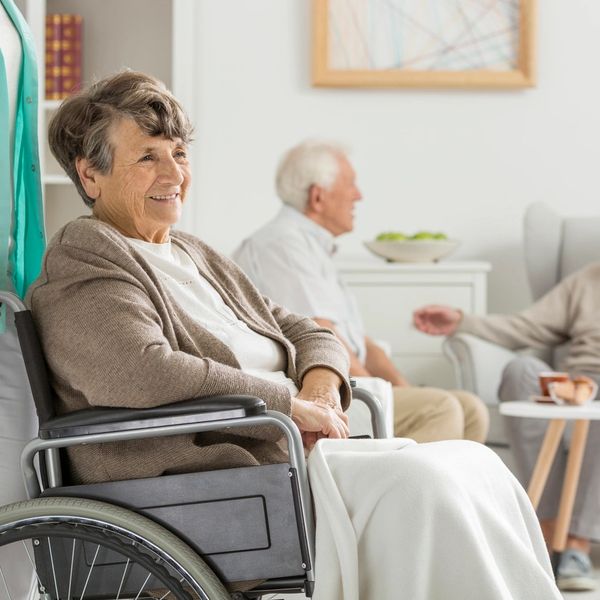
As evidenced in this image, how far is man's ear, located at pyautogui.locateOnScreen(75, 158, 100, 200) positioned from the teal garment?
0.07 m

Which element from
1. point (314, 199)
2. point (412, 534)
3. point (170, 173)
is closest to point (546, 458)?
point (314, 199)

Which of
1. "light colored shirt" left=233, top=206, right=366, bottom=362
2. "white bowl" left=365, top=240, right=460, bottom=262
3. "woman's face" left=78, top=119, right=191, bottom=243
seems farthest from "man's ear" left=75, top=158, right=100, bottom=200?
"white bowl" left=365, top=240, right=460, bottom=262

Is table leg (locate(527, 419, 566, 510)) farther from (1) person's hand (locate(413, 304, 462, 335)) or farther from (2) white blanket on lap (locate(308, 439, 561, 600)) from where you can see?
(2) white blanket on lap (locate(308, 439, 561, 600))

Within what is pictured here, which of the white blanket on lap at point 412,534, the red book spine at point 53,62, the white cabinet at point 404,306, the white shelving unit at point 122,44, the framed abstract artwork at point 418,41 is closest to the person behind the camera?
the white blanket on lap at point 412,534

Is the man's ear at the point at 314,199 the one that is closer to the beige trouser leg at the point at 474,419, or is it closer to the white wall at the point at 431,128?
the beige trouser leg at the point at 474,419

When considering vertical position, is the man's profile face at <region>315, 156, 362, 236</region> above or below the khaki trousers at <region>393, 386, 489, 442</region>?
above

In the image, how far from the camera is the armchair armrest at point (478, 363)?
381 cm

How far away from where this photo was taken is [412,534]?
58.7 inches

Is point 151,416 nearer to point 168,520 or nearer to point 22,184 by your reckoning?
point 168,520

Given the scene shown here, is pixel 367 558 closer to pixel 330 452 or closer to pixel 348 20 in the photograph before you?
pixel 330 452

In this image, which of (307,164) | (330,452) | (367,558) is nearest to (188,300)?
(330,452)

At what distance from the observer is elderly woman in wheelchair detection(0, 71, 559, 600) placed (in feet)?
4.95

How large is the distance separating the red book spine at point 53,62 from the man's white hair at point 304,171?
52.2 inches

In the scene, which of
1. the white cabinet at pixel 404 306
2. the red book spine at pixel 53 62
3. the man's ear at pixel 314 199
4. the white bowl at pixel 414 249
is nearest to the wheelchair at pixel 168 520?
the man's ear at pixel 314 199
